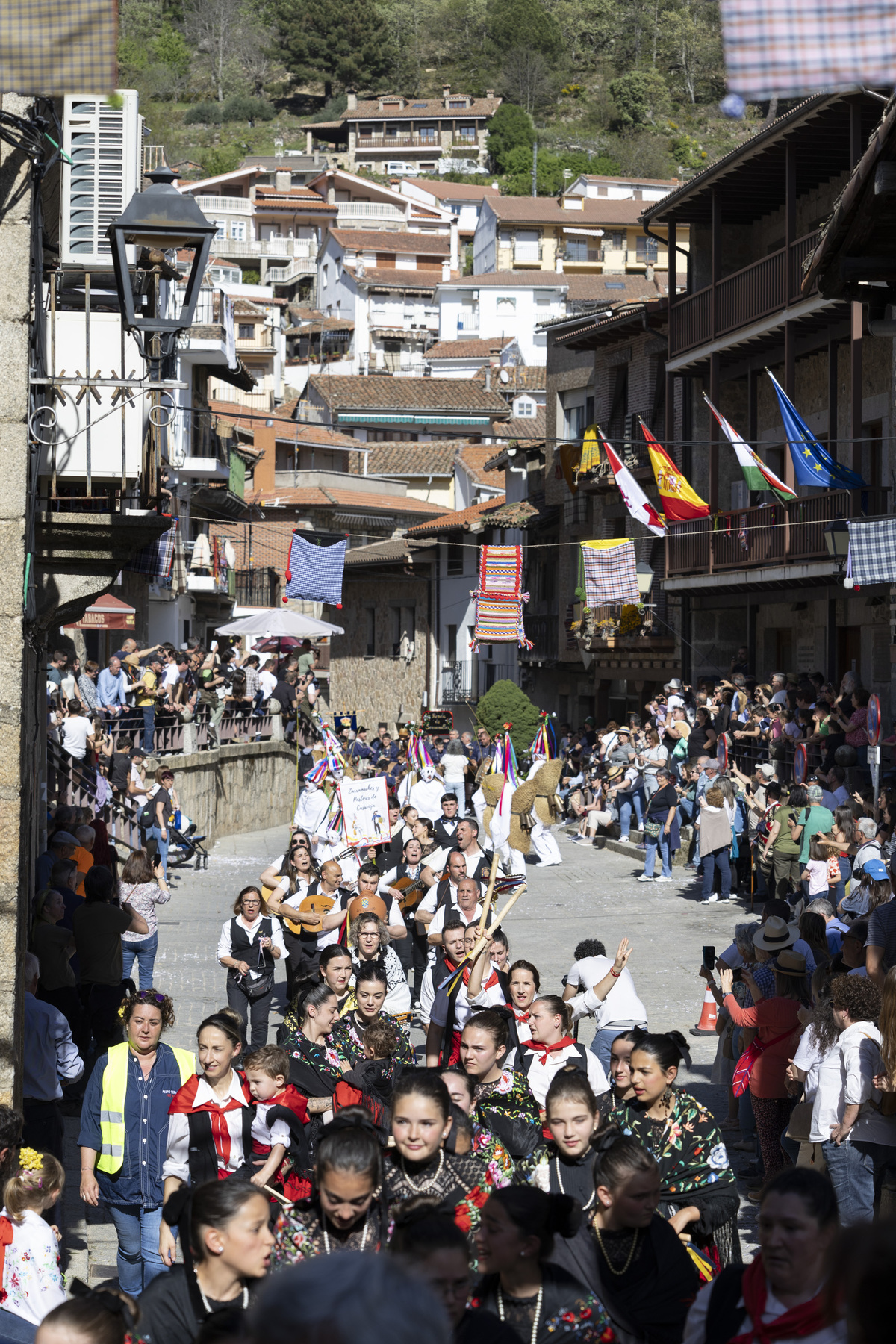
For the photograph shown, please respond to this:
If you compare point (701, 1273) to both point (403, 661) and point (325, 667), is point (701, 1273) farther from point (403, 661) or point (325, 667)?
point (325, 667)

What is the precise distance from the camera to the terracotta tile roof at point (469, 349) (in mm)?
71438

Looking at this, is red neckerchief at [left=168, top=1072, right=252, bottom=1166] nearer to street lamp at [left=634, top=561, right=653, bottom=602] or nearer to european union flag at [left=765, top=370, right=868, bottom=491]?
european union flag at [left=765, top=370, right=868, bottom=491]

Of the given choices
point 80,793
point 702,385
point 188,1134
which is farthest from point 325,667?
point 188,1134

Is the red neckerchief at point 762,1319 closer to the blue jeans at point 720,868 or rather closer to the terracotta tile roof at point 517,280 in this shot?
the blue jeans at point 720,868

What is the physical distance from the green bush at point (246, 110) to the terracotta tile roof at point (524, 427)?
222 ft

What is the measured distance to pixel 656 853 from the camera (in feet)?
74.0

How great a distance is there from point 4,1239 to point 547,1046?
2.62 meters

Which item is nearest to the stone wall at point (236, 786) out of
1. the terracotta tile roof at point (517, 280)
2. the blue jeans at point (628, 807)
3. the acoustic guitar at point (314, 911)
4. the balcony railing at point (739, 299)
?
the blue jeans at point (628, 807)

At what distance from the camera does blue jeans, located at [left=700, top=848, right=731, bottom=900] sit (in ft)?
65.8

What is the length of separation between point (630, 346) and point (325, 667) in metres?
25.2

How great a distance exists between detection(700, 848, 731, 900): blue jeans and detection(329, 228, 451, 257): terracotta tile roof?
66.8 m

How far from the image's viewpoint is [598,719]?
4012 centimetres

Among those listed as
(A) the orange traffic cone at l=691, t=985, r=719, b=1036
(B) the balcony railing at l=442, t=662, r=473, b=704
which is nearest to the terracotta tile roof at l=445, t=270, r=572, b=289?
(B) the balcony railing at l=442, t=662, r=473, b=704

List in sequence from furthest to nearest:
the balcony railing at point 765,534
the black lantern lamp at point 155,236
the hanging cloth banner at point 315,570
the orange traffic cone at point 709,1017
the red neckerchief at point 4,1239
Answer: the hanging cloth banner at point 315,570 → the balcony railing at point 765,534 → the orange traffic cone at point 709,1017 → the black lantern lamp at point 155,236 → the red neckerchief at point 4,1239
